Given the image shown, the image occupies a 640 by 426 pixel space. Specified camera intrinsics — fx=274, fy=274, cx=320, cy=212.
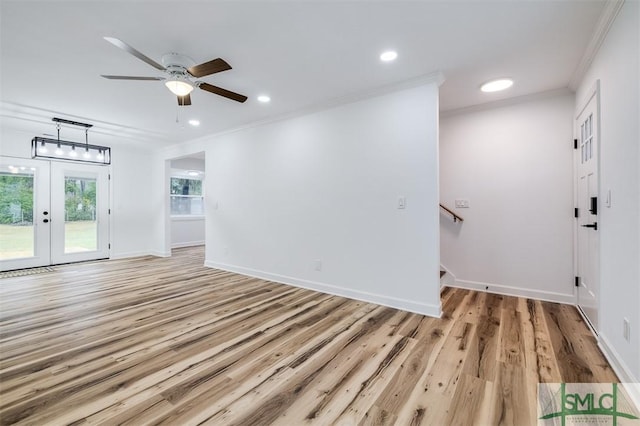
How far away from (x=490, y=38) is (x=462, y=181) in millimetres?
1998

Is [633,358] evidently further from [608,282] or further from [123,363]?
[123,363]

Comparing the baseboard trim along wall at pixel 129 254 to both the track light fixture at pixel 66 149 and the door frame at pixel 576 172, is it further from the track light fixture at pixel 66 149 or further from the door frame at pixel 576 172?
the door frame at pixel 576 172

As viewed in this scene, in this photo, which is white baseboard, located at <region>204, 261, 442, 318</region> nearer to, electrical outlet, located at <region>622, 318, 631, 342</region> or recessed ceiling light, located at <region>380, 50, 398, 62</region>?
electrical outlet, located at <region>622, 318, 631, 342</region>

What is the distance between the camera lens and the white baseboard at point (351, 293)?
9.78ft

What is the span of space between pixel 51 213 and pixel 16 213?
0.47 meters

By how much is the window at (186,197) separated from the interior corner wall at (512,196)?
751cm

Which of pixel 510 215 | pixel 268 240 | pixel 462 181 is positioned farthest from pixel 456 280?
pixel 268 240

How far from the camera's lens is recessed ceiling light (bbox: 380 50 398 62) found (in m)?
2.54

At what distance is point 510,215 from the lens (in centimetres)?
358

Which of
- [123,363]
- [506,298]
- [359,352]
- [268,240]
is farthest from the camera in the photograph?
[268,240]

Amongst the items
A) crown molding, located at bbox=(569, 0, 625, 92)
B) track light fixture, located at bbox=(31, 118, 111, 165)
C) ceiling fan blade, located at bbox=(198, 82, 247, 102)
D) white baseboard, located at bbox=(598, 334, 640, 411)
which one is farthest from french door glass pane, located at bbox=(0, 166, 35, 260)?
crown molding, located at bbox=(569, 0, 625, 92)

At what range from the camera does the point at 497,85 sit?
3146mm

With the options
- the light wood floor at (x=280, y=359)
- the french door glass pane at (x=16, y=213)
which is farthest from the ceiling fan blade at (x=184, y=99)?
the french door glass pane at (x=16, y=213)

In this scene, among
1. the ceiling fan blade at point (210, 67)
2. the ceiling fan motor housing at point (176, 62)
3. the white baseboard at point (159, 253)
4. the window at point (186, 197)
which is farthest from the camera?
the window at point (186, 197)
